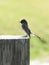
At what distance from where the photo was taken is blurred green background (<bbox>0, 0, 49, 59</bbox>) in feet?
36.8

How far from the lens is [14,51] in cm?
371

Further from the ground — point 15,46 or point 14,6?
point 15,46

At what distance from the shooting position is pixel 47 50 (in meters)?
10.7

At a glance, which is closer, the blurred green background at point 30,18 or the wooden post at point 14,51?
the wooden post at point 14,51

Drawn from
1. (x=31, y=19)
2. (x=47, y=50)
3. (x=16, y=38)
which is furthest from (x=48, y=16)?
(x=16, y=38)

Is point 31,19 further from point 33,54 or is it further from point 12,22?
point 33,54

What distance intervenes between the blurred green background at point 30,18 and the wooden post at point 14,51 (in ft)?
20.3

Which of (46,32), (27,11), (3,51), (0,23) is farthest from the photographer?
(27,11)

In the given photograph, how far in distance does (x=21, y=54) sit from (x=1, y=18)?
12.2 metres

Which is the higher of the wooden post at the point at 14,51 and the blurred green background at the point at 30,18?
the wooden post at the point at 14,51

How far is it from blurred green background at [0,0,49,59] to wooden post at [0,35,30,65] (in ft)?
20.3

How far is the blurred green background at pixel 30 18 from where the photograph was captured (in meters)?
11.2

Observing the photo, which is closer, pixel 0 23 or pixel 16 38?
pixel 16 38

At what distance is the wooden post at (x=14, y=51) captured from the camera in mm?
3680
